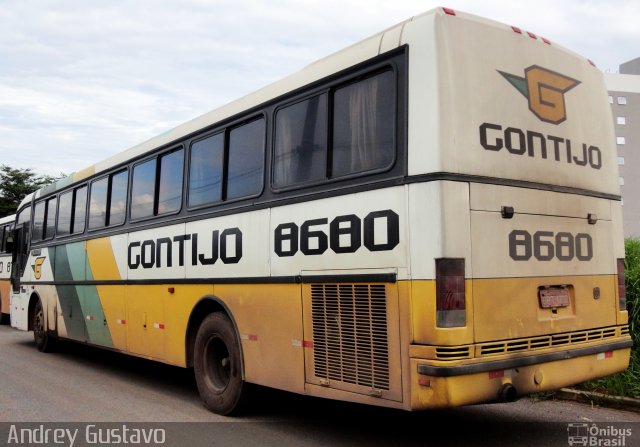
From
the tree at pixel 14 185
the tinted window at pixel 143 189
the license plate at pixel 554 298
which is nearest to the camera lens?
the license plate at pixel 554 298

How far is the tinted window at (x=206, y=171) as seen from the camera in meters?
7.04

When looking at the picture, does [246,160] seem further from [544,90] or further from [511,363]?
[511,363]

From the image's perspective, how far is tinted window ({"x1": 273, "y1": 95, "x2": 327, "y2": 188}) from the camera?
5.60 metres

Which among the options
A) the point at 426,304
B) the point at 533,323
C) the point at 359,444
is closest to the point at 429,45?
the point at 426,304

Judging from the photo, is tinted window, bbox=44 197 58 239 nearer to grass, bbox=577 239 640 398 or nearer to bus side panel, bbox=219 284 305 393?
bus side panel, bbox=219 284 305 393

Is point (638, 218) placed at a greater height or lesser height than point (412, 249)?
greater

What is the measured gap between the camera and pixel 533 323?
16.3ft

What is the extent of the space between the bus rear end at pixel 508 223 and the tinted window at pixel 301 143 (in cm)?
106

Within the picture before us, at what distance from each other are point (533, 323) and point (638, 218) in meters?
69.8

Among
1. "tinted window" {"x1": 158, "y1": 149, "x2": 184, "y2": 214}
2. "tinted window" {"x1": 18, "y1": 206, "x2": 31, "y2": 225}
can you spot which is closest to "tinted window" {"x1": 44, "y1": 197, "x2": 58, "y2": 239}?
"tinted window" {"x1": 18, "y1": 206, "x2": 31, "y2": 225}

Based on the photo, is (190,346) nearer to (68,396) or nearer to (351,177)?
(68,396)

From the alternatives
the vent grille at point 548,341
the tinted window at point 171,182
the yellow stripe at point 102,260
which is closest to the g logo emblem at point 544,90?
the vent grille at point 548,341

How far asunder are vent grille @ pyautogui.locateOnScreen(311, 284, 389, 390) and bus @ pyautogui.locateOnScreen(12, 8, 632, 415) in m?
0.01
